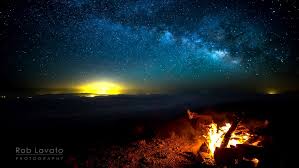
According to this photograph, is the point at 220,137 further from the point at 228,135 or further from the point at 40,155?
the point at 40,155

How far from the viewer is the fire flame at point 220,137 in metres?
9.34

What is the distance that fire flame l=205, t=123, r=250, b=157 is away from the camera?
30.7ft

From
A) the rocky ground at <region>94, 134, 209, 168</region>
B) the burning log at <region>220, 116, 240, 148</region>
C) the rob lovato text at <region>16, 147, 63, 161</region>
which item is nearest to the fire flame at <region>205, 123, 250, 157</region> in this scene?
the burning log at <region>220, 116, 240, 148</region>

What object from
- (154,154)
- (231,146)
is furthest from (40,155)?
(231,146)

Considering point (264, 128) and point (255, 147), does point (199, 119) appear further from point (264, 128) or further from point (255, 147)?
point (255, 147)

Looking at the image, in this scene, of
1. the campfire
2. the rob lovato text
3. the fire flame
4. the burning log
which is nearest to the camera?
the campfire

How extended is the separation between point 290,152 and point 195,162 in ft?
12.5

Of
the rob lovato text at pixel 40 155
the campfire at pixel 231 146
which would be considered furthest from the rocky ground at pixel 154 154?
the rob lovato text at pixel 40 155

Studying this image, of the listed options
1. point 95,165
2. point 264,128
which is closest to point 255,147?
point 264,128

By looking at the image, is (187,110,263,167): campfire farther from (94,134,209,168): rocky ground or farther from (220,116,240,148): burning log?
(94,134,209,168): rocky ground

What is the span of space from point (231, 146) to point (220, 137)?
0.95 meters

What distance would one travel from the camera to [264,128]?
11.7 meters

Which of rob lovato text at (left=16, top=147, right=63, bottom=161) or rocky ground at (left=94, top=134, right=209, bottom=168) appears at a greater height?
rob lovato text at (left=16, top=147, right=63, bottom=161)

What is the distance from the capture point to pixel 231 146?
8.50m
